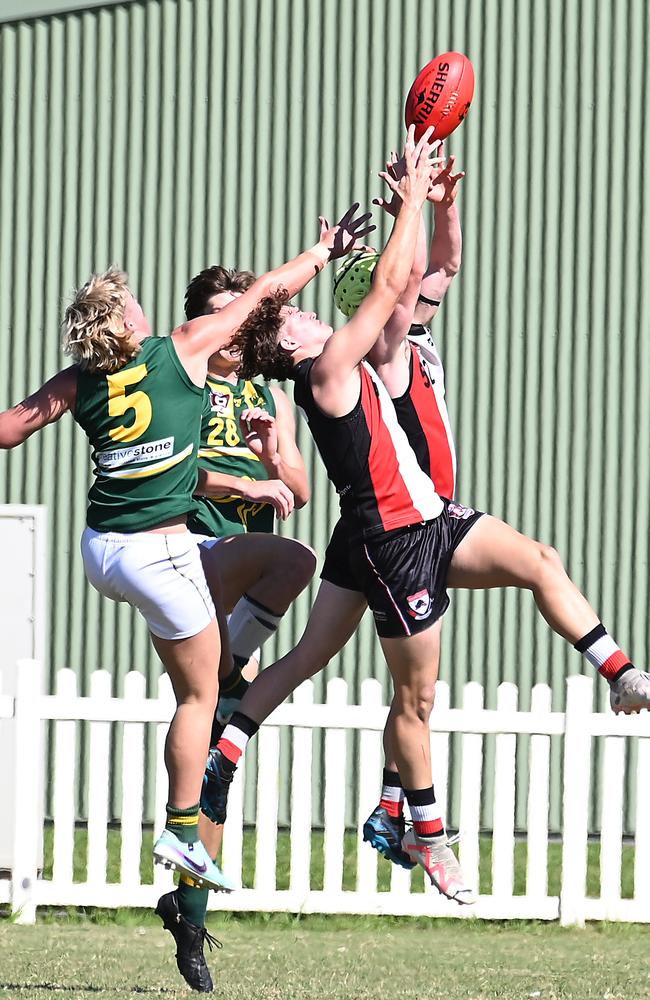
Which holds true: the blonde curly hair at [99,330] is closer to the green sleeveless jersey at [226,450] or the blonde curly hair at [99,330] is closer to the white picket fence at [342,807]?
the green sleeveless jersey at [226,450]

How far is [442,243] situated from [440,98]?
0.55 m

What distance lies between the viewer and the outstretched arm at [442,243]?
6.10 m

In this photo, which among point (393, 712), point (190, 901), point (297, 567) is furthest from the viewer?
point (297, 567)

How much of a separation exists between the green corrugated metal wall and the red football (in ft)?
15.9

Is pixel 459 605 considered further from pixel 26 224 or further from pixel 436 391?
pixel 436 391

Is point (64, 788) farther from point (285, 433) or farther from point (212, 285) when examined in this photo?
point (212, 285)

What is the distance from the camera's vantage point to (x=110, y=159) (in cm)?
1125

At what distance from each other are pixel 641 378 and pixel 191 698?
5.93m

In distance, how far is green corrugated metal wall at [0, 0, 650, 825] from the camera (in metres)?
11.0

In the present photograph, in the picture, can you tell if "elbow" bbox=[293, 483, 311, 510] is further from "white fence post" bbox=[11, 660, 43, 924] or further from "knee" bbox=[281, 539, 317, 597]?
"white fence post" bbox=[11, 660, 43, 924]

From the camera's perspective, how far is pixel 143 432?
572 centimetres

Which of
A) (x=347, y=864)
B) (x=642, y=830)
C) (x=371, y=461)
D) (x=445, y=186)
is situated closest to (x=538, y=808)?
(x=642, y=830)

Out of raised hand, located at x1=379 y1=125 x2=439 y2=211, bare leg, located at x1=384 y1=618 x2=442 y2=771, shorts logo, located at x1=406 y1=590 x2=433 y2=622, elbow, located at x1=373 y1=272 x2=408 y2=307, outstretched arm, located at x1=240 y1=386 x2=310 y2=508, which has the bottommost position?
bare leg, located at x1=384 y1=618 x2=442 y2=771

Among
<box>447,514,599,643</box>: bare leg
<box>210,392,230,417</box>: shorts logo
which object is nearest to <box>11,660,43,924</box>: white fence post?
<box>210,392,230,417</box>: shorts logo
